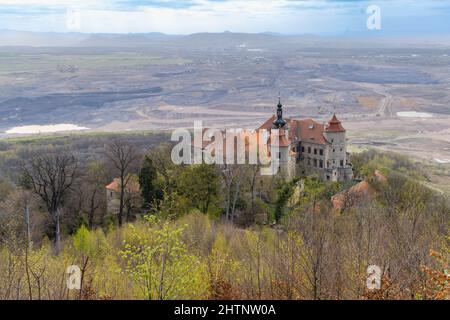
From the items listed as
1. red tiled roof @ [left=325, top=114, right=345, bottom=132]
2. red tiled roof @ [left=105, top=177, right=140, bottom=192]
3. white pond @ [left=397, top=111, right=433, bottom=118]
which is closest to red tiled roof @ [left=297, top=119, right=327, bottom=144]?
red tiled roof @ [left=325, top=114, right=345, bottom=132]

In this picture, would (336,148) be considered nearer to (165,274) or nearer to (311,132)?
(311,132)

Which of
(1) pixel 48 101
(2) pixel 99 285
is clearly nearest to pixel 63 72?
(1) pixel 48 101

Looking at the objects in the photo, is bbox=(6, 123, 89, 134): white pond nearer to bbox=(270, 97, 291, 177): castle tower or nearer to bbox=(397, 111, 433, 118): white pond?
bbox=(270, 97, 291, 177): castle tower

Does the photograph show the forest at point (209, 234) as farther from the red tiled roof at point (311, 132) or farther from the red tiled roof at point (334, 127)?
the red tiled roof at point (334, 127)

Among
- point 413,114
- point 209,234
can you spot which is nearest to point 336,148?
point 209,234

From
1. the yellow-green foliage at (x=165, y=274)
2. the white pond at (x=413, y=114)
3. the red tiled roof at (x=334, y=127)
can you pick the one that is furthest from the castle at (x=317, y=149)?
the white pond at (x=413, y=114)
